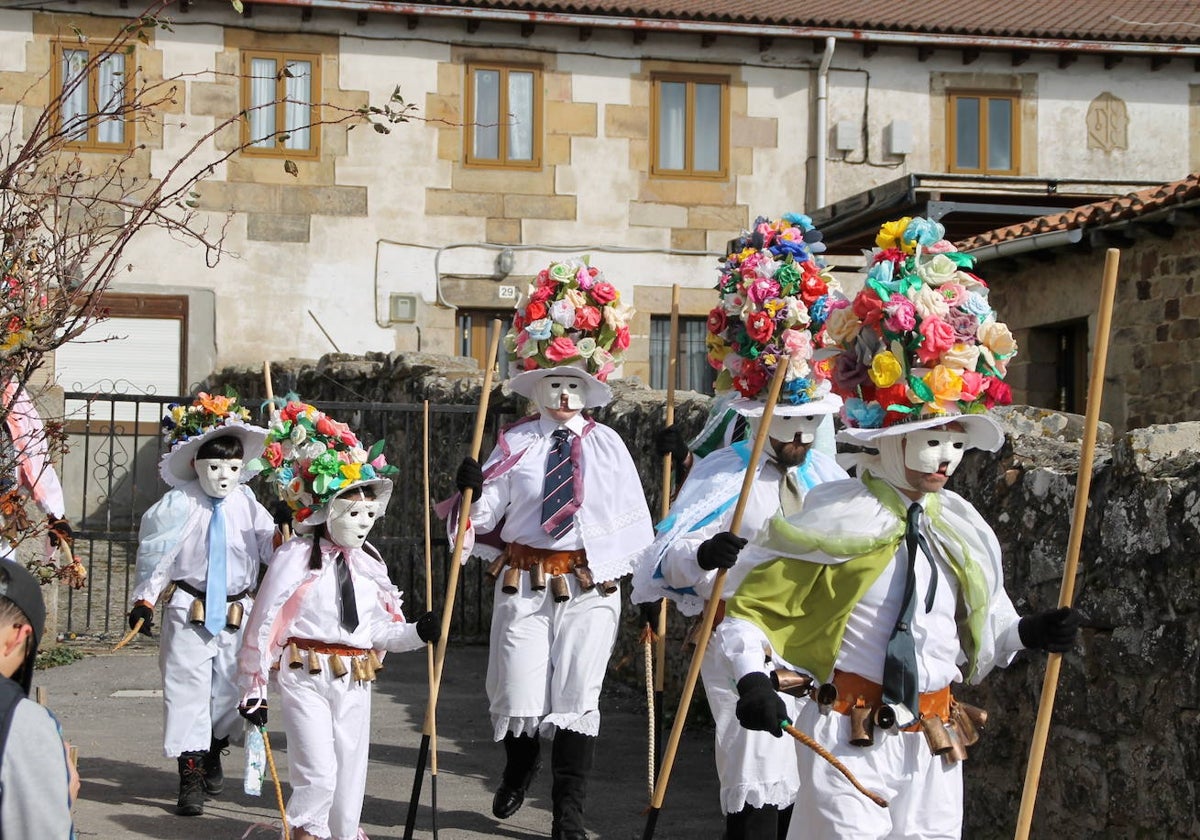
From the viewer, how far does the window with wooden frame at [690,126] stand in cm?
2034

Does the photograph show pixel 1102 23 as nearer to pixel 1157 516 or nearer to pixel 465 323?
pixel 465 323

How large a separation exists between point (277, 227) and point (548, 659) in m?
12.4

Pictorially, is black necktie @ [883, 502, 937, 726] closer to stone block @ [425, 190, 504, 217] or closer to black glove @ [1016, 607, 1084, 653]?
black glove @ [1016, 607, 1084, 653]

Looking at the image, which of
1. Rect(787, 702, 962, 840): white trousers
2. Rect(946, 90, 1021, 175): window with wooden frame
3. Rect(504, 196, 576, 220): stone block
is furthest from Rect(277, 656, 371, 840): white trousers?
Rect(946, 90, 1021, 175): window with wooden frame

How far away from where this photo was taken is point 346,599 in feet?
23.3


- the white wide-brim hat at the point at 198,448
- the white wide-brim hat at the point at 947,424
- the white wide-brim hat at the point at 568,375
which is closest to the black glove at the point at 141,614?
the white wide-brim hat at the point at 198,448

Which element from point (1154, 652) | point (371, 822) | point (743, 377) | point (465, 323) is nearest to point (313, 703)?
point (371, 822)

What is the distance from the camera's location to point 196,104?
19484 mm

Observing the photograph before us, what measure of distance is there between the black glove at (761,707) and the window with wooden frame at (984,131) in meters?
16.7

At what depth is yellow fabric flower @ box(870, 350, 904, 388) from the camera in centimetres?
500

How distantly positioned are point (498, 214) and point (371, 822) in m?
12.7

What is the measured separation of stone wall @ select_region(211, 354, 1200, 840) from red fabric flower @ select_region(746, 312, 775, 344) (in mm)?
909

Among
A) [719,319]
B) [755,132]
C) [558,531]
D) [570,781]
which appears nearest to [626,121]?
[755,132]

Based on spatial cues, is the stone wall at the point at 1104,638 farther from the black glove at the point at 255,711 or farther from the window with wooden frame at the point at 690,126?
the window with wooden frame at the point at 690,126
